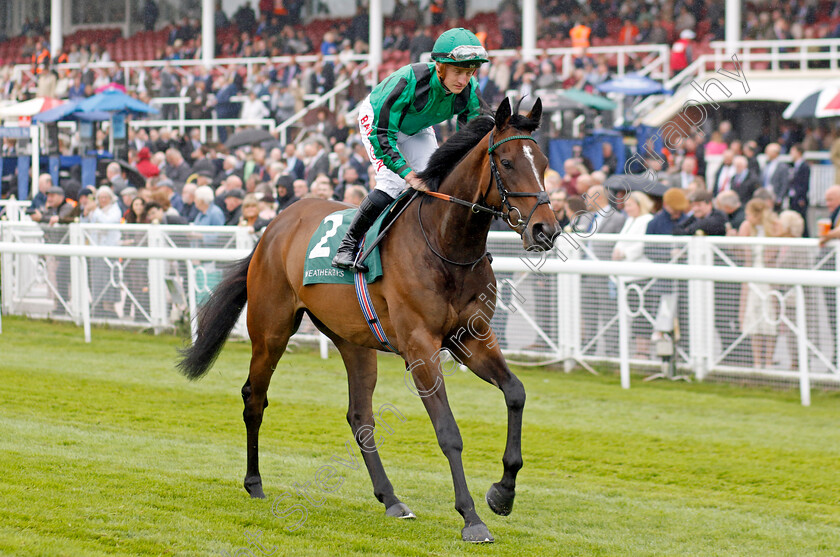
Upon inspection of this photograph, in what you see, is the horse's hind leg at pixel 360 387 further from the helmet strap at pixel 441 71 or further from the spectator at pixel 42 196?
the spectator at pixel 42 196

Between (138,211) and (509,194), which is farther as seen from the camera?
(138,211)

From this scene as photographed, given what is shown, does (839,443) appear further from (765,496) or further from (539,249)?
(539,249)

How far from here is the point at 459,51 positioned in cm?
412

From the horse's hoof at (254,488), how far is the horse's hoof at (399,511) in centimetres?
61

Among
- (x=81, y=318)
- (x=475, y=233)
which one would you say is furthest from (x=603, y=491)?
(x=81, y=318)

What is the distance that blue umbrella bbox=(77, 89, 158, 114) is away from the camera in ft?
52.3

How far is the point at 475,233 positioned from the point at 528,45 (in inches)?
583

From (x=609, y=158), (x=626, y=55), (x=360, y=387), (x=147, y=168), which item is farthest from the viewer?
(x=626, y=55)

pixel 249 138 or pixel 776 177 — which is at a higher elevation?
pixel 249 138

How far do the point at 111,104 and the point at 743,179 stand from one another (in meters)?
9.82

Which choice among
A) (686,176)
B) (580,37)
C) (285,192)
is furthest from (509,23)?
(285,192)

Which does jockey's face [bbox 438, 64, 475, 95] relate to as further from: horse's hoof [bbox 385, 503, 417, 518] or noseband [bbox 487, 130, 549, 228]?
horse's hoof [bbox 385, 503, 417, 518]

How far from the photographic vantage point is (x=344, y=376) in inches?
317

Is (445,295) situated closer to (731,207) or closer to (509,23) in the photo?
(731,207)
